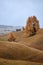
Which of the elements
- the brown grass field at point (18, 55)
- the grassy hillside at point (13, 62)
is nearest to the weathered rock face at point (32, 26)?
the brown grass field at point (18, 55)

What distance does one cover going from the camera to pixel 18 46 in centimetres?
1872

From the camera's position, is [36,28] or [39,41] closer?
[39,41]

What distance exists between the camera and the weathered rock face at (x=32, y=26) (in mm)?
43656

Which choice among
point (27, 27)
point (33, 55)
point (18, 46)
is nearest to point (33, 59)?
point (33, 55)

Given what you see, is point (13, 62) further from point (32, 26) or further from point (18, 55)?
point (32, 26)

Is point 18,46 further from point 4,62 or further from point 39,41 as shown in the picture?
point 39,41

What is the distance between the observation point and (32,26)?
44.1 metres

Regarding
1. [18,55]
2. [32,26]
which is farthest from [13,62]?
[32,26]

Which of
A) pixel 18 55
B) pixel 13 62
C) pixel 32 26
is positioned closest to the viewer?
pixel 13 62

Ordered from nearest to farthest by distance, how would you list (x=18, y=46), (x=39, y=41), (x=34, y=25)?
(x=18, y=46) → (x=39, y=41) → (x=34, y=25)

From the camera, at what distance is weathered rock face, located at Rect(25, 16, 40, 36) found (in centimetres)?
4366

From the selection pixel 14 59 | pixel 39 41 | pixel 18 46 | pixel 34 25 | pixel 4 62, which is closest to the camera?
pixel 4 62

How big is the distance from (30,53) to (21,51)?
77cm

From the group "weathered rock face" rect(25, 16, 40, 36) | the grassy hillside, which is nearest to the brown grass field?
the grassy hillside
